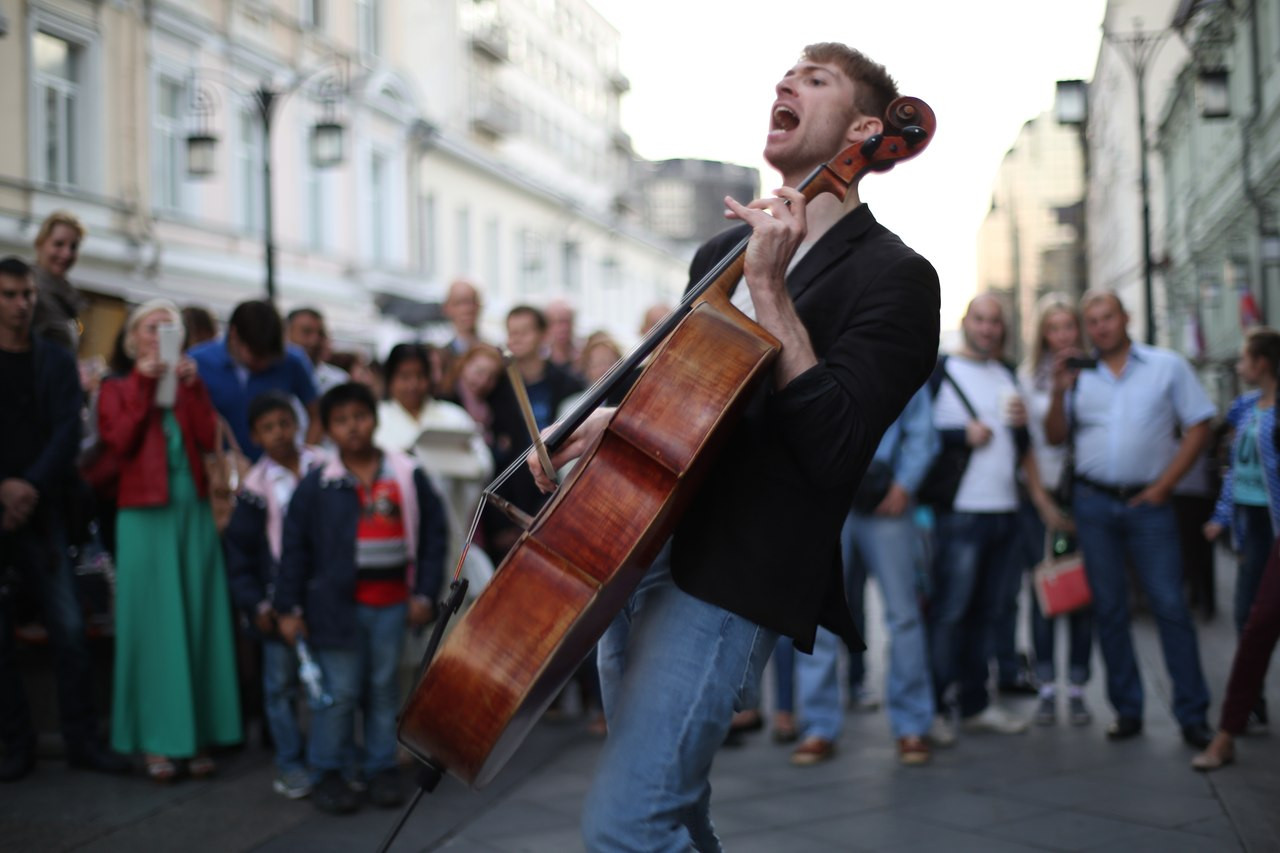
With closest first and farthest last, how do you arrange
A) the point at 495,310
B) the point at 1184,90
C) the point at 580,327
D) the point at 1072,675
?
the point at 1072,675
the point at 1184,90
the point at 495,310
the point at 580,327

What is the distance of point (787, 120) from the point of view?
311cm

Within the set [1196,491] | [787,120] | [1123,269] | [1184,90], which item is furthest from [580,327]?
[787,120]

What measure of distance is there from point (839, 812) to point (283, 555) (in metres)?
2.48

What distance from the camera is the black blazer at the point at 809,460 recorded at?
2.63 meters

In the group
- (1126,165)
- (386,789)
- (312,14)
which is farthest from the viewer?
(1126,165)

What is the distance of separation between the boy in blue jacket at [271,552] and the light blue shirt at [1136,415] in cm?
373

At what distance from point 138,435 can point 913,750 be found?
3781mm

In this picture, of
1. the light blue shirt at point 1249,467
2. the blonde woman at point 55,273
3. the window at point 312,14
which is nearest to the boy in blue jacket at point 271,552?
the blonde woman at point 55,273

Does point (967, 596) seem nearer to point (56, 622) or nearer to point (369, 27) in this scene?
point (56, 622)

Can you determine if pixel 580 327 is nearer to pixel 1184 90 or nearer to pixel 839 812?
pixel 1184 90

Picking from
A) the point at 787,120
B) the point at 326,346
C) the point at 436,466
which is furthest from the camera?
the point at 326,346

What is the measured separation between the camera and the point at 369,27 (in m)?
32.2

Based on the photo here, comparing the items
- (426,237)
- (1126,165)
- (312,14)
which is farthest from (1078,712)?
(1126,165)

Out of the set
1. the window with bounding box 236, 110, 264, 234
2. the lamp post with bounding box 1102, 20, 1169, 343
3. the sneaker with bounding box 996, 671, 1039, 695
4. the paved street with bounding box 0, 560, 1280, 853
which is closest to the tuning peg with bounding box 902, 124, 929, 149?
the paved street with bounding box 0, 560, 1280, 853
